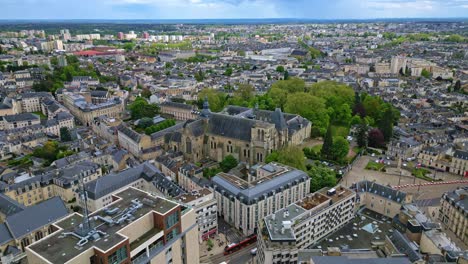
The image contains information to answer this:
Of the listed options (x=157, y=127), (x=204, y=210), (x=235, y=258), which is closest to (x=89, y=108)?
(x=157, y=127)

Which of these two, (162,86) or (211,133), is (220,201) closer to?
(211,133)

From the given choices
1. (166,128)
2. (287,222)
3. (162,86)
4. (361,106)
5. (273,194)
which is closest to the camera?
(287,222)

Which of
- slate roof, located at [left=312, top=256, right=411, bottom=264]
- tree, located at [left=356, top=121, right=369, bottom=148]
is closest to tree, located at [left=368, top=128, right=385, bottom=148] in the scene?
tree, located at [left=356, top=121, right=369, bottom=148]

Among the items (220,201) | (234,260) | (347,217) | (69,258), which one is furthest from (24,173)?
(347,217)

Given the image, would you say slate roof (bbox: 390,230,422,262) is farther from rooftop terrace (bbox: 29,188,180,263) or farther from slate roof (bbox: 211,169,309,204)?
rooftop terrace (bbox: 29,188,180,263)

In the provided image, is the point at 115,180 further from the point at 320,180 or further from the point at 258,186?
the point at 320,180

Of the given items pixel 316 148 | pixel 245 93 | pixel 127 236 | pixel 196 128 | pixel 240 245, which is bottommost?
pixel 240 245
